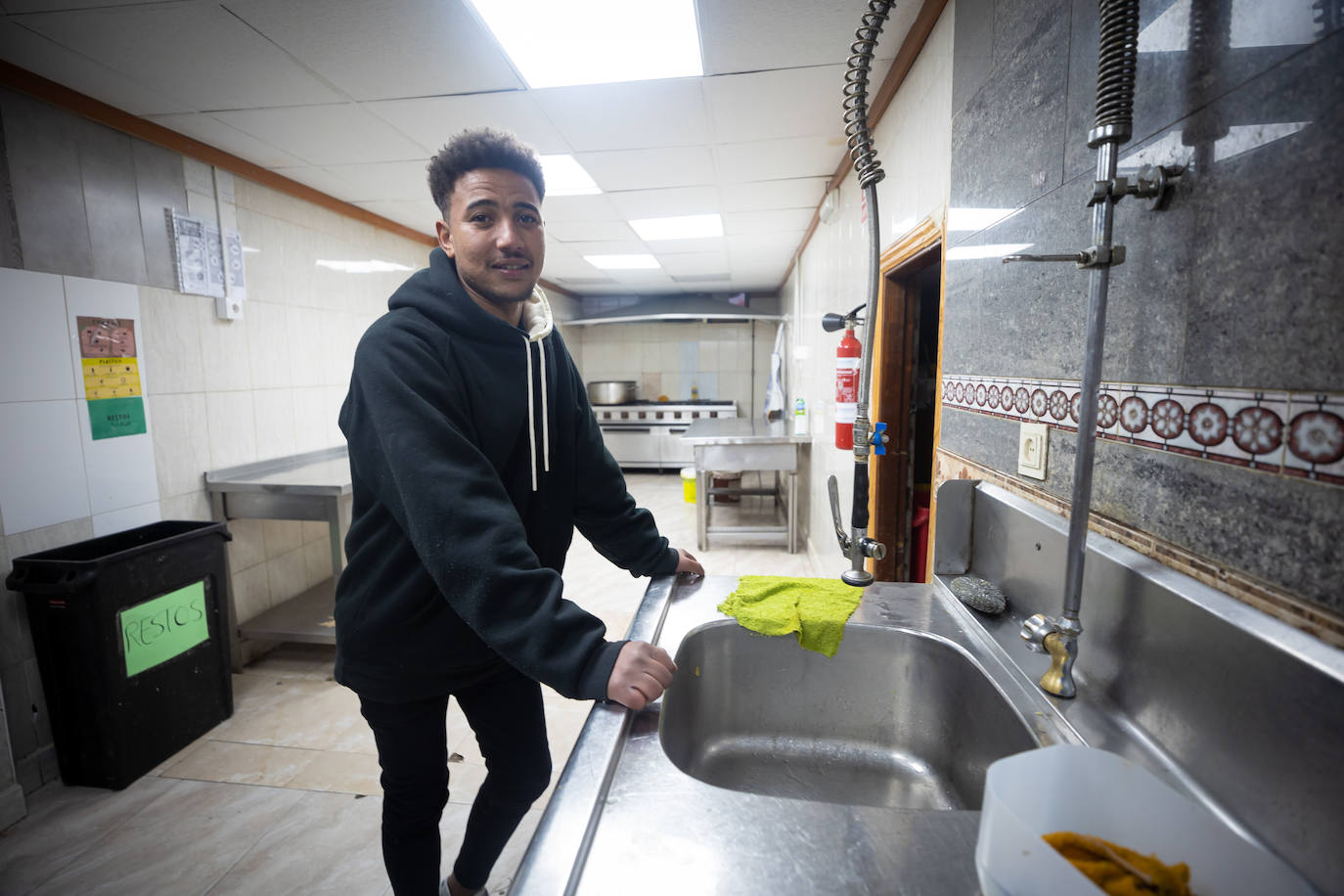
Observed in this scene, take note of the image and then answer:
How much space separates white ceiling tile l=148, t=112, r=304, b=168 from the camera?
2094 mm

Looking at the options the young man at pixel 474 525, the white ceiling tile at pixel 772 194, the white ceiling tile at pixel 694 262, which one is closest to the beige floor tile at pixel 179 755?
the young man at pixel 474 525

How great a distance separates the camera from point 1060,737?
629 mm

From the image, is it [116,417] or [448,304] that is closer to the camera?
[448,304]

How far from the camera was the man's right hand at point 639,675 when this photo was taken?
65cm

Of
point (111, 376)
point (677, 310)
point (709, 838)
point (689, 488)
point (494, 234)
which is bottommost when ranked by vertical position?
point (689, 488)

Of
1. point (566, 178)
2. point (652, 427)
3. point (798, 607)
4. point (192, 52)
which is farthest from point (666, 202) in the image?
point (652, 427)

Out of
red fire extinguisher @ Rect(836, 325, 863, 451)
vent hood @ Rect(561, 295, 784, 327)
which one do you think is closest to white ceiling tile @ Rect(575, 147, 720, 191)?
red fire extinguisher @ Rect(836, 325, 863, 451)

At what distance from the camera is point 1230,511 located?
1.87 feet

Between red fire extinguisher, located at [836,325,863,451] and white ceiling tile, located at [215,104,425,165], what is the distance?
6.25ft

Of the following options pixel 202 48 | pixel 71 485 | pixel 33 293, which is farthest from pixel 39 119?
pixel 71 485

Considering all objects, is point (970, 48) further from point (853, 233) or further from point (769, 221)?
point (769, 221)

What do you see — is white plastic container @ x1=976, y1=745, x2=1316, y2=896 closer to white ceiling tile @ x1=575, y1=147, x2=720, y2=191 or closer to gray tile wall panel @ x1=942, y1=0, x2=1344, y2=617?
gray tile wall panel @ x1=942, y1=0, x2=1344, y2=617

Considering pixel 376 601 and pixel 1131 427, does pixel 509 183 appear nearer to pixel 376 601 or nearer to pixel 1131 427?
pixel 376 601

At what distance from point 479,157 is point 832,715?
1095 millimetres
